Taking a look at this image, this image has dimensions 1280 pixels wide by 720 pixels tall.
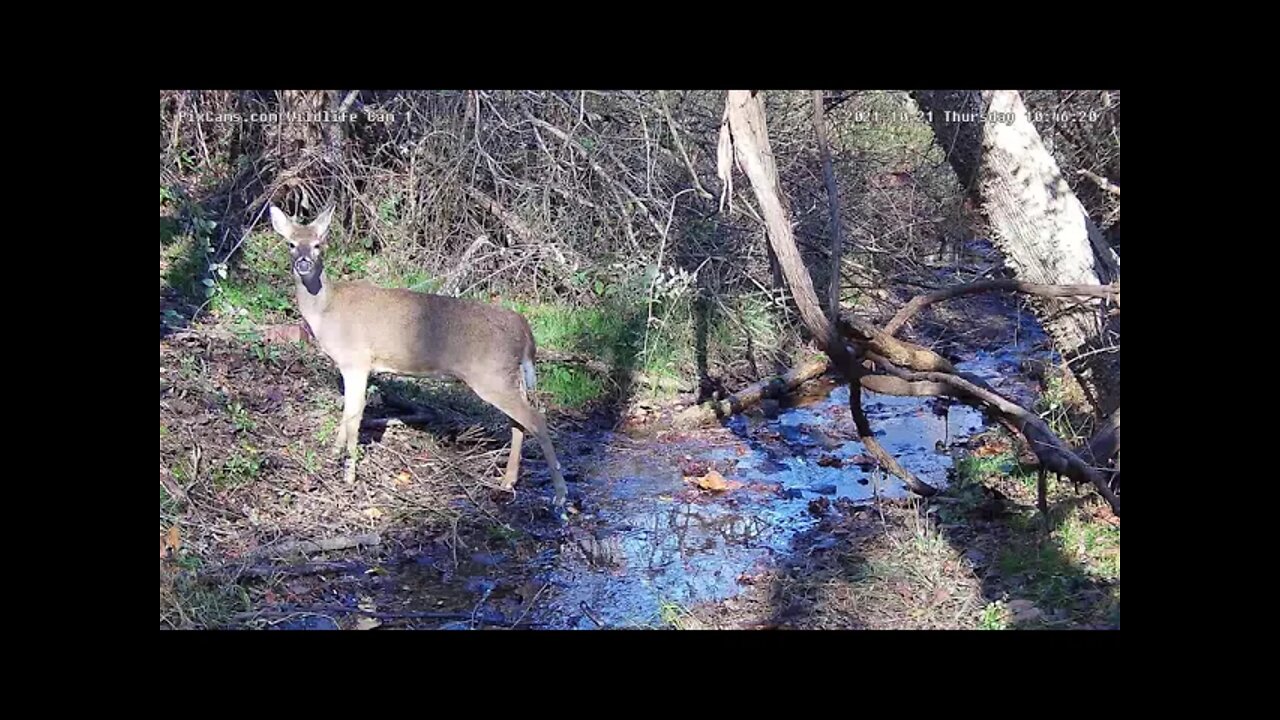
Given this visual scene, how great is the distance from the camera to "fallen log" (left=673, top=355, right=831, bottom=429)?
14.6 feet

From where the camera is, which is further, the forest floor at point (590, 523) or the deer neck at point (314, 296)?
the deer neck at point (314, 296)

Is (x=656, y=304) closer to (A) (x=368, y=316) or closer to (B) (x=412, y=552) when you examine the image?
(A) (x=368, y=316)

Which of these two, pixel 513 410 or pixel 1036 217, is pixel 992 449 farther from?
pixel 513 410

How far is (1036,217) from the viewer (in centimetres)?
437

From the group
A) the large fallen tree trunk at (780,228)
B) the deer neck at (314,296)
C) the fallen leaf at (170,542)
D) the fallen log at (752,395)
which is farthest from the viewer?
the fallen log at (752,395)

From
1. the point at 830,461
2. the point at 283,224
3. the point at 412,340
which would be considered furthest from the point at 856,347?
the point at 283,224

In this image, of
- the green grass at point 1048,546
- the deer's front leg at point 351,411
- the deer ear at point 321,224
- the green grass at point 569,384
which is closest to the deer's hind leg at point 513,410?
the green grass at point 569,384

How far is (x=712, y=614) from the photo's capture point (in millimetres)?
3625

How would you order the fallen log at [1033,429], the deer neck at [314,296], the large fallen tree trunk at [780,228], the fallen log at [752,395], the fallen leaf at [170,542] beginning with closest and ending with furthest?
1. the fallen leaf at [170,542]
2. the fallen log at [1033,429]
3. the large fallen tree trunk at [780,228]
4. the deer neck at [314,296]
5. the fallen log at [752,395]

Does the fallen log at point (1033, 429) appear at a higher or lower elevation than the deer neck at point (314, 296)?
lower

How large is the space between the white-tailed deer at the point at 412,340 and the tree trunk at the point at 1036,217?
1.70 metres

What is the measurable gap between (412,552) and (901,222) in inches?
90.8

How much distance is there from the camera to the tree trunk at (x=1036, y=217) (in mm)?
4234

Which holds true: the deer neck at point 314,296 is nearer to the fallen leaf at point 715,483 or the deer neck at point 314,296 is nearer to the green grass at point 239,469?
the green grass at point 239,469
